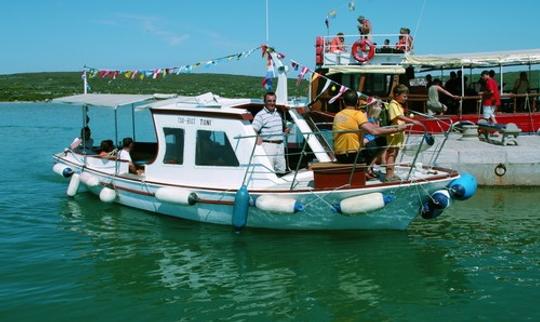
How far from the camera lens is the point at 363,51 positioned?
62.7 feet

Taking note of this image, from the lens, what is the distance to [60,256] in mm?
9922

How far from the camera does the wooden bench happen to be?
650 inches

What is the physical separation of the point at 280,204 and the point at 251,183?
905 millimetres

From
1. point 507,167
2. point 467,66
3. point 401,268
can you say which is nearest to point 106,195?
point 401,268

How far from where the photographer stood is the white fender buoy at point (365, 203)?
31.0 feet

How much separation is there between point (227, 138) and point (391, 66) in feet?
32.3

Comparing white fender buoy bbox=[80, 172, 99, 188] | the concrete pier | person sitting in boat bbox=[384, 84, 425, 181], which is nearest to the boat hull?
person sitting in boat bbox=[384, 84, 425, 181]

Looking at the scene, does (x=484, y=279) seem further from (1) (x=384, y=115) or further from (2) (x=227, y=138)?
(1) (x=384, y=115)

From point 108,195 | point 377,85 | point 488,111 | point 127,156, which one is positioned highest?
point 377,85

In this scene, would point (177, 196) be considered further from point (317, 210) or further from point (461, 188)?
point (461, 188)

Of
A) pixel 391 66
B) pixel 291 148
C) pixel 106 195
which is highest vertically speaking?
pixel 391 66

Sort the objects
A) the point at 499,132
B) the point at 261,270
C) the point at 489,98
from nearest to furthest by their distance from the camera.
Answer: the point at 261,270
the point at 499,132
the point at 489,98

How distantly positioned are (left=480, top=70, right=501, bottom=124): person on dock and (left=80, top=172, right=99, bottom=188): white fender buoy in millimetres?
11738

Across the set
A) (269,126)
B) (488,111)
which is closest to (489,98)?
(488,111)
